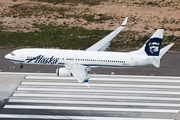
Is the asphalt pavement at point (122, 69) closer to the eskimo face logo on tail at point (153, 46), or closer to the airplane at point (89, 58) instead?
the airplane at point (89, 58)

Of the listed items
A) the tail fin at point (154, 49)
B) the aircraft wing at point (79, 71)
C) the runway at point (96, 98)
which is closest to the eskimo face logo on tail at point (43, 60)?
the runway at point (96, 98)

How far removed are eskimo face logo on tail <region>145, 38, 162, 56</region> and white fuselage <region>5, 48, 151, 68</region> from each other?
1473mm

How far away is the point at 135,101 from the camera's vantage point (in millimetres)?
39531

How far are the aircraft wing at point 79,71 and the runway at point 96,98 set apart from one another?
2.29 meters

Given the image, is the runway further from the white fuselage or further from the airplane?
the white fuselage

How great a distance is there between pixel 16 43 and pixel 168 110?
132 feet

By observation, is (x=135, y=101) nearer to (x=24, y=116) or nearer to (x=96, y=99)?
(x=96, y=99)

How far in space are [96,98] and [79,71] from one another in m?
5.73

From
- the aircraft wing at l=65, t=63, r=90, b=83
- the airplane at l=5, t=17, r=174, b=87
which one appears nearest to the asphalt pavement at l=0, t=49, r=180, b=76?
the airplane at l=5, t=17, r=174, b=87

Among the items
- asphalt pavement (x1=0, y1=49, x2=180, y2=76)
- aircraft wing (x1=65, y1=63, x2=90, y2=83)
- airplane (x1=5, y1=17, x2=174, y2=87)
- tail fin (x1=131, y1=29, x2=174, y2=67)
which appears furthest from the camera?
asphalt pavement (x1=0, y1=49, x2=180, y2=76)

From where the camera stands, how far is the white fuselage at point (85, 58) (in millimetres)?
45750

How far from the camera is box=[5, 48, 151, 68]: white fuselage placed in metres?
45.8

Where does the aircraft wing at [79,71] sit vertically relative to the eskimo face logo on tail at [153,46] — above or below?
below

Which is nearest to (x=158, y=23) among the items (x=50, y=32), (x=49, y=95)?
(x=50, y=32)
